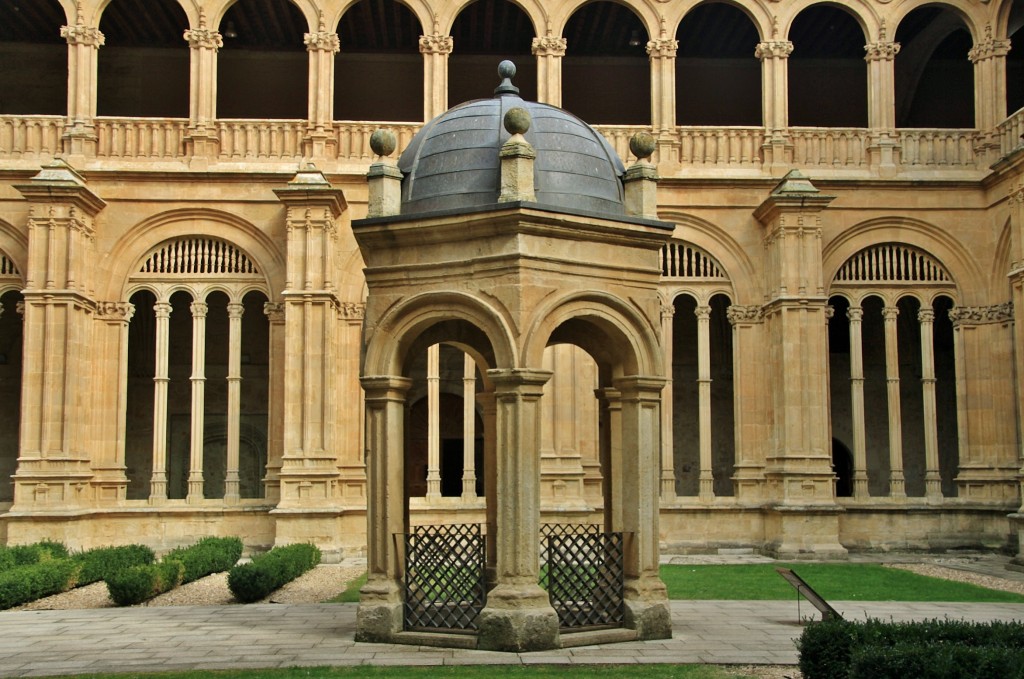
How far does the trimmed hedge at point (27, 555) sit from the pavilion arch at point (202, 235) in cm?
727

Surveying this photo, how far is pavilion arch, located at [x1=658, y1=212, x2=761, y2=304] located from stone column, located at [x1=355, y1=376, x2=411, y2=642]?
1454 cm

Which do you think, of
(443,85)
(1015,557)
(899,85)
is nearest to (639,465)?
(1015,557)

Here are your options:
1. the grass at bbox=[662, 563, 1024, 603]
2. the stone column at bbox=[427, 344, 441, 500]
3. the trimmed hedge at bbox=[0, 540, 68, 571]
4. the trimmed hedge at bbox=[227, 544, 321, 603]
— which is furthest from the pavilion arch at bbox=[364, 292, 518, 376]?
the stone column at bbox=[427, 344, 441, 500]

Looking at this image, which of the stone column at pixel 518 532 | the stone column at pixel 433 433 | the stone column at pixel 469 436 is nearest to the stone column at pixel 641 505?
the stone column at pixel 518 532

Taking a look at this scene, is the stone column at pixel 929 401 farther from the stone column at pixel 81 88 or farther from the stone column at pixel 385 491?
the stone column at pixel 81 88

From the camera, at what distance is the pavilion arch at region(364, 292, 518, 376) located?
12.3m

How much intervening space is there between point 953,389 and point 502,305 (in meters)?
22.6

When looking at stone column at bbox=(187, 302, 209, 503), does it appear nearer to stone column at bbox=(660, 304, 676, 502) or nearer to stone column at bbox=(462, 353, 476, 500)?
stone column at bbox=(462, 353, 476, 500)

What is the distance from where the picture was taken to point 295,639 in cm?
1269

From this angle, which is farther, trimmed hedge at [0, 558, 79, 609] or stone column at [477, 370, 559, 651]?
trimmed hedge at [0, 558, 79, 609]

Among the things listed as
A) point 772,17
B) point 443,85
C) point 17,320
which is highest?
point 772,17

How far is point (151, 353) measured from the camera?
31.0m

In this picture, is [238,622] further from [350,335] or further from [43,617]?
[350,335]

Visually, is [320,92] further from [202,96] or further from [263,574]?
[263,574]
